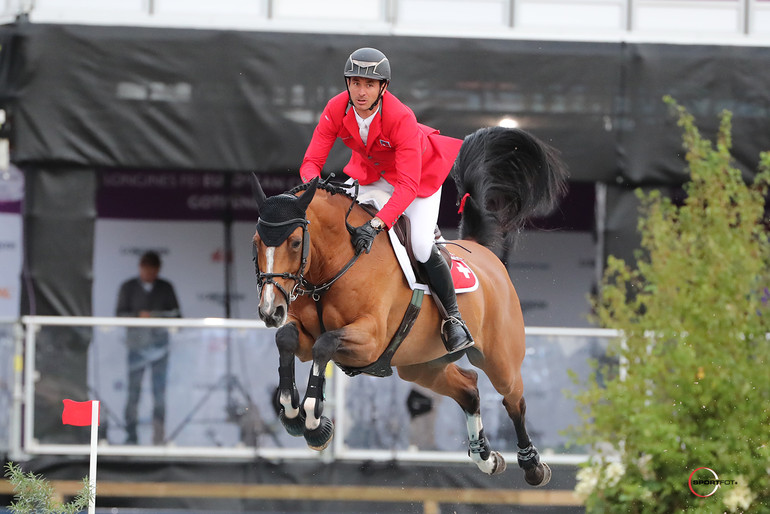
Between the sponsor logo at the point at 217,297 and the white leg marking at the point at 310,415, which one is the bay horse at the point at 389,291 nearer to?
the white leg marking at the point at 310,415

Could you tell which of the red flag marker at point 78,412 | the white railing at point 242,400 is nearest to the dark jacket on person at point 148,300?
the white railing at point 242,400

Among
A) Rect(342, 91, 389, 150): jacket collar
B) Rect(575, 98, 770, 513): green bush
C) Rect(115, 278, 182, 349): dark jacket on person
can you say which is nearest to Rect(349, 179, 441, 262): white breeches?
Rect(342, 91, 389, 150): jacket collar

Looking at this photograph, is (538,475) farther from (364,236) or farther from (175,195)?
(175,195)

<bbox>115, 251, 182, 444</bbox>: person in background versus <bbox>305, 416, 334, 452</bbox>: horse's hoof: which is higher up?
<bbox>305, 416, 334, 452</bbox>: horse's hoof

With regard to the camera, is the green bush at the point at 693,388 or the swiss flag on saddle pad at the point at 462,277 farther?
Result: the swiss flag on saddle pad at the point at 462,277

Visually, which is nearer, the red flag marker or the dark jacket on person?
the red flag marker

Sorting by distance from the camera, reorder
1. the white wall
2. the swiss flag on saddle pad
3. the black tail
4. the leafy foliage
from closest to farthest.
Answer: the leafy foliage
the swiss flag on saddle pad
the black tail
the white wall

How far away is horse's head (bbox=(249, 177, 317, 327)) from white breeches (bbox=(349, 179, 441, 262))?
566 mm

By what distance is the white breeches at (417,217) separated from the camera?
189 inches

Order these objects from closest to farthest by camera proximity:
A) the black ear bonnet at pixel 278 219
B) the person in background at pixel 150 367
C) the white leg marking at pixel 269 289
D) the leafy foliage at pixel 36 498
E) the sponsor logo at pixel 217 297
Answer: the white leg marking at pixel 269 289
the black ear bonnet at pixel 278 219
the leafy foliage at pixel 36 498
the person in background at pixel 150 367
the sponsor logo at pixel 217 297

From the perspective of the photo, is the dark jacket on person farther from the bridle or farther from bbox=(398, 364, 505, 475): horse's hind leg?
the bridle

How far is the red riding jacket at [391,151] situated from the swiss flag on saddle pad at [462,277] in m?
0.49

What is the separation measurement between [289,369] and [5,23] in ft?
17.2

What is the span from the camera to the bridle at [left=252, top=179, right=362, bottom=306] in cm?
407
